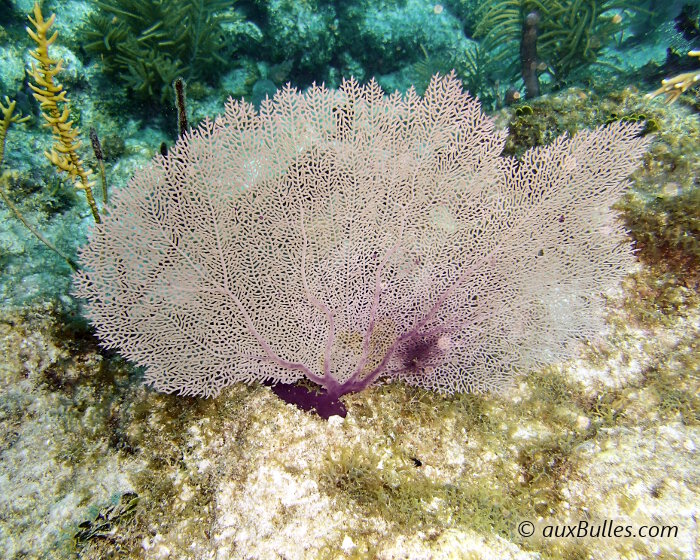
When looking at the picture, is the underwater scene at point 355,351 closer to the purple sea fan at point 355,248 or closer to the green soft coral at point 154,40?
the purple sea fan at point 355,248

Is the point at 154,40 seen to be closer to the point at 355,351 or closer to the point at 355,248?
the point at 355,248

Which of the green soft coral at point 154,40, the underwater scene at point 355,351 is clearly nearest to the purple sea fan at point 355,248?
the underwater scene at point 355,351

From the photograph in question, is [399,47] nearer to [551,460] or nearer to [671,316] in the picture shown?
[671,316]

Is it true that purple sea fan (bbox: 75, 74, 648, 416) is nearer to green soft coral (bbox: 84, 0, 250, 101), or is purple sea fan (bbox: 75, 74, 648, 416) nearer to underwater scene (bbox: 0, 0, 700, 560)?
underwater scene (bbox: 0, 0, 700, 560)

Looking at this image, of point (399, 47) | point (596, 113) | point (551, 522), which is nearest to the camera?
point (551, 522)

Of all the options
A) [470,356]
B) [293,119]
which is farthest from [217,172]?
[470,356]

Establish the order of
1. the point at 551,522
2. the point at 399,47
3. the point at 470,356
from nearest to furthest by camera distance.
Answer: the point at 551,522, the point at 470,356, the point at 399,47
